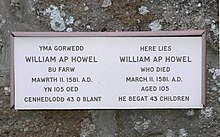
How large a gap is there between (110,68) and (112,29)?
0.09 meters

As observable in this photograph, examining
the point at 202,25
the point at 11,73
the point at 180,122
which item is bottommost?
the point at 180,122

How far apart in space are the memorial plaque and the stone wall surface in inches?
1.1

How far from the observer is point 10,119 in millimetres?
1133

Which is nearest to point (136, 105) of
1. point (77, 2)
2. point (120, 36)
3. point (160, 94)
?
point (160, 94)

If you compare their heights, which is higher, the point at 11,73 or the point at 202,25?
the point at 202,25

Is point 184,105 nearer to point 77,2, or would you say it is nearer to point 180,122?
point 180,122

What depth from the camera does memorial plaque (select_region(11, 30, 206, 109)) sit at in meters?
1.10

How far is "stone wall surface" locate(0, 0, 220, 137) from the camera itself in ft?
3.66

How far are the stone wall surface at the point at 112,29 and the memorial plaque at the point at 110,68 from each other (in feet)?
0.09

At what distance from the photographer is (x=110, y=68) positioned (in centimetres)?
110

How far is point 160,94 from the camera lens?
1105 mm

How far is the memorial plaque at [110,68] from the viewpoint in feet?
3.60

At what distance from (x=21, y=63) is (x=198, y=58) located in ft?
1.33

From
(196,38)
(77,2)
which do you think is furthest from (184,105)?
(77,2)
